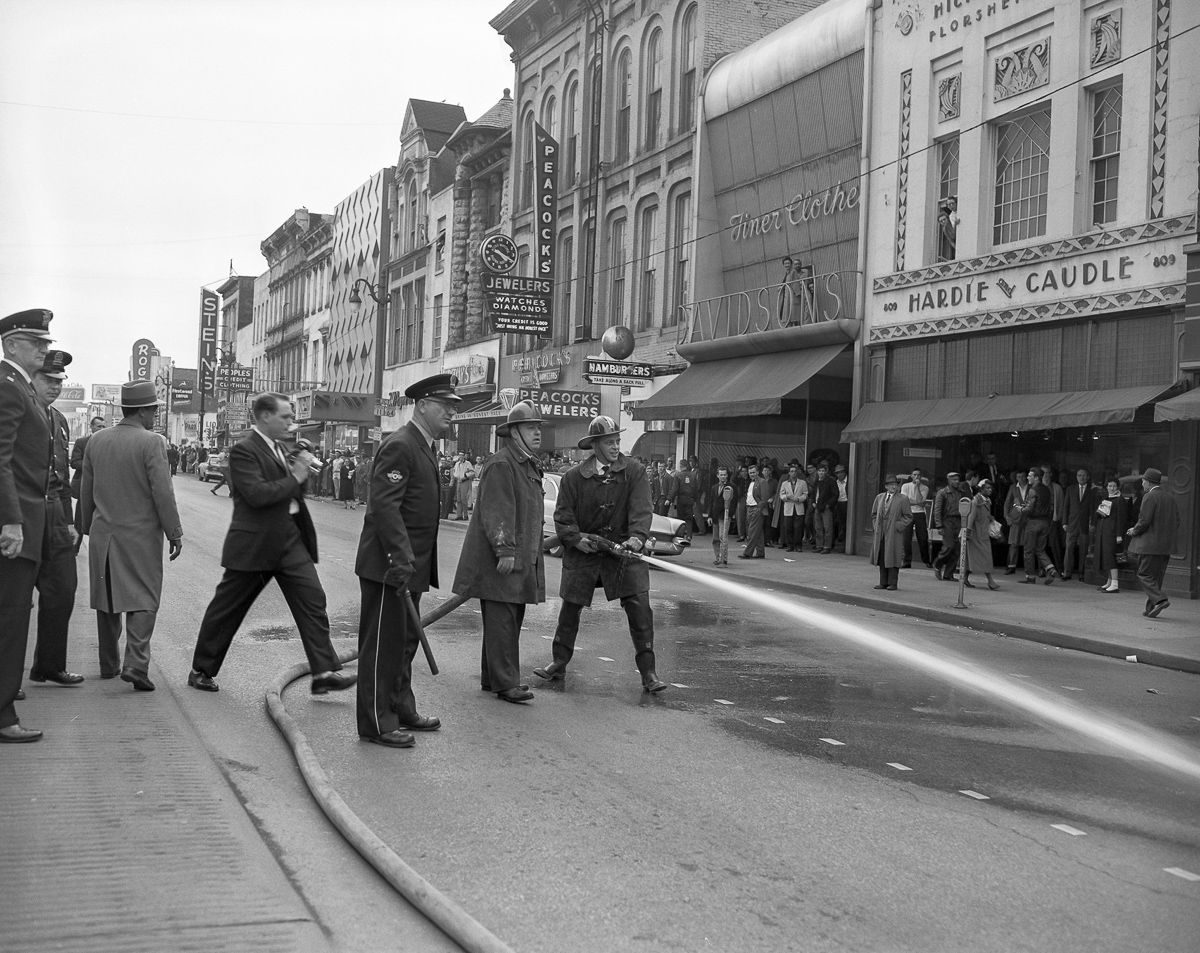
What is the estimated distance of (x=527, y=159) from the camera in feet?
140

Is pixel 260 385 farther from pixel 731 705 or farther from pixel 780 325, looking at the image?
pixel 731 705

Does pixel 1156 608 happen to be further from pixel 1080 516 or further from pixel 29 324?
pixel 29 324

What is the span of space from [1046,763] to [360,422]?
50423mm

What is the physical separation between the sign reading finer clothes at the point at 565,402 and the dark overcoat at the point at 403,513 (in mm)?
24518

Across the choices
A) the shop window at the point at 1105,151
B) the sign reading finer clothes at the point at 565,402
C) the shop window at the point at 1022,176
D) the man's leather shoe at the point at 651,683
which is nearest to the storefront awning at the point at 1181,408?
the shop window at the point at 1105,151

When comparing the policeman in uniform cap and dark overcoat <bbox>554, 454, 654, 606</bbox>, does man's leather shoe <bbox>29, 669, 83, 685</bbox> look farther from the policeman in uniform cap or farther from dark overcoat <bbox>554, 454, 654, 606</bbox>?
dark overcoat <bbox>554, 454, 654, 606</bbox>

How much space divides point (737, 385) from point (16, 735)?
22.0 meters

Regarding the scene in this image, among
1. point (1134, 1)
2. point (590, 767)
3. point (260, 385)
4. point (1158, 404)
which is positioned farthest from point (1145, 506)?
point (260, 385)

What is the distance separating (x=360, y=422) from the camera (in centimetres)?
5581

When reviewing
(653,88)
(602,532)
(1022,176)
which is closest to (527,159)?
(653,88)

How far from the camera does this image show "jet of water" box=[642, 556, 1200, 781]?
7695 millimetres

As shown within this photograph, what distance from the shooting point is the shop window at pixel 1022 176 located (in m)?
21.1

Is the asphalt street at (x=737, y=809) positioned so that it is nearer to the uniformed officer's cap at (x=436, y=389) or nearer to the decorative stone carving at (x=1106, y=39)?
the uniformed officer's cap at (x=436, y=389)

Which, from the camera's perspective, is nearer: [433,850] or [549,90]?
[433,850]
